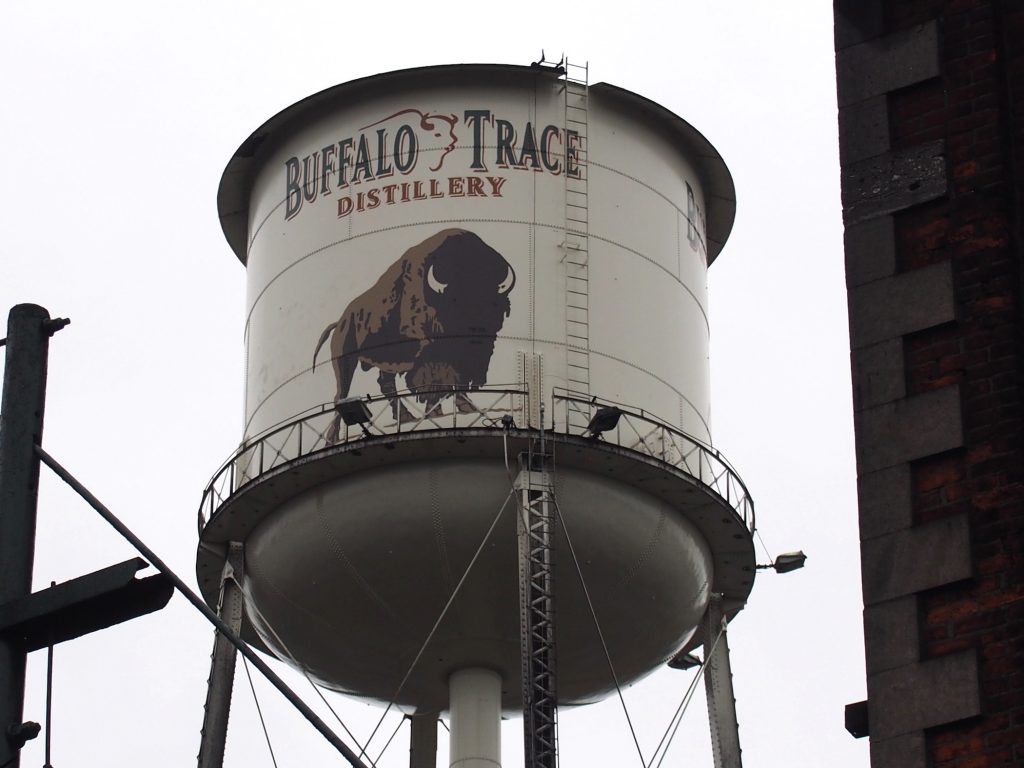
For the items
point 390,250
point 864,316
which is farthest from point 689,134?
point 864,316

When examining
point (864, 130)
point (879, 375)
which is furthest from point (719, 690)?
point (879, 375)

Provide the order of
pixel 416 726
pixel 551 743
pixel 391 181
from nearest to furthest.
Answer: pixel 551 743 < pixel 391 181 < pixel 416 726

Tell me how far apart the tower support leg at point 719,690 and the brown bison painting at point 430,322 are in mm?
4290

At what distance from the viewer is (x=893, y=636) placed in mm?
10977

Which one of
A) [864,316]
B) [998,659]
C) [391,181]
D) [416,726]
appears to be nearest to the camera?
[998,659]

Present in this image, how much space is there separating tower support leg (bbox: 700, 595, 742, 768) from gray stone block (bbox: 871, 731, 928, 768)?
48.9ft

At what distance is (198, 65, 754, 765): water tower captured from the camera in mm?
24219

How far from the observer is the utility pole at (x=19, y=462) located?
32.9 feet

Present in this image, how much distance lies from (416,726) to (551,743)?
5377mm

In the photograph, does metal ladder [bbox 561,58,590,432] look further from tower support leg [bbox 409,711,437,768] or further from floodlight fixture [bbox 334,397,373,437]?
tower support leg [bbox 409,711,437,768]

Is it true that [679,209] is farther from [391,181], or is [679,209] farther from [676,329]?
[391,181]

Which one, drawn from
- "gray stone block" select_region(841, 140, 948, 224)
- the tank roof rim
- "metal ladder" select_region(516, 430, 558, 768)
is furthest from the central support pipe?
"gray stone block" select_region(841, 140, 948, 224)

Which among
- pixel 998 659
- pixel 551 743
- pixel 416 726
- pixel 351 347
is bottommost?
pixel 998 659

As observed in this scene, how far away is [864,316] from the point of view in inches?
468
